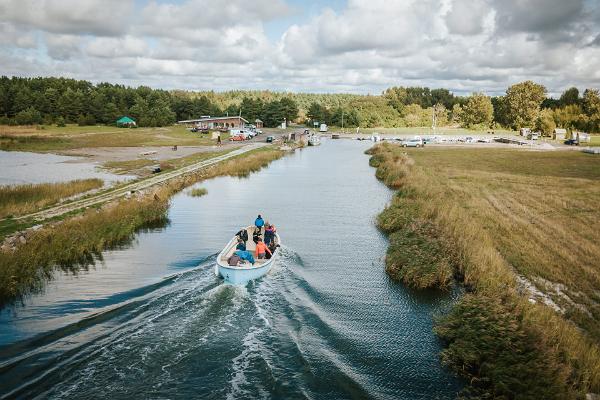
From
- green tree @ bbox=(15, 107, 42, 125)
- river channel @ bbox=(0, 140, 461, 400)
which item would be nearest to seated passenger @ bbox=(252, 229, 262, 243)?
river channel @ bbox=(0, 140, 461, 400)

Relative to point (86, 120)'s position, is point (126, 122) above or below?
below

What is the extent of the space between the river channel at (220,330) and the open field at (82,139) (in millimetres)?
73933

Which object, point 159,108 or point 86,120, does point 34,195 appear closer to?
point 86,120

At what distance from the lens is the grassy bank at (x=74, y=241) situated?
22.8 metres

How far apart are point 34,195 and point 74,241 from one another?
16.0 meters

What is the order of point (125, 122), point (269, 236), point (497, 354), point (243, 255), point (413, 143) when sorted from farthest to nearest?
point (125, 122) < point (413, 143) < point (269, 236) < point (243, 255) < point (497, 354)

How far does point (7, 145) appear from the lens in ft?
299

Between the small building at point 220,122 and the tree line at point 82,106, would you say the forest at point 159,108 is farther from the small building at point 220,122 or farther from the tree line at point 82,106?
the small building at point 220,122

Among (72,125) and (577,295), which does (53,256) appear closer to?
(577,295)

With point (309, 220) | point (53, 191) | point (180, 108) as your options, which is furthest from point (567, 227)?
point (180, 108)

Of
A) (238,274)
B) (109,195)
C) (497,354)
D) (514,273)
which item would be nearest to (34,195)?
(109,195)

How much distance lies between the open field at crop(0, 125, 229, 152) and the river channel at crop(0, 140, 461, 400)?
73.9 metres

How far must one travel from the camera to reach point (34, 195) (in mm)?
40781

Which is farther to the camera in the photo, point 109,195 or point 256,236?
point 109,195
